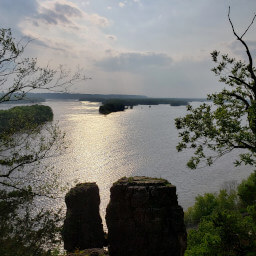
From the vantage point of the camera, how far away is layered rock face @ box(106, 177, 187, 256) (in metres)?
26.3

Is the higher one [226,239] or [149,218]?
[226,239]

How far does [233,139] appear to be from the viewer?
2158cm

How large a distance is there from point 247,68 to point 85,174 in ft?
193

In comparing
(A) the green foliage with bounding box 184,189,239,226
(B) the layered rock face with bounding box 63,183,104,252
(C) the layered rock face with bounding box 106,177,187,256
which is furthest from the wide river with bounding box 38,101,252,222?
(C) the layered rock face with bounding box 106,177,187,256

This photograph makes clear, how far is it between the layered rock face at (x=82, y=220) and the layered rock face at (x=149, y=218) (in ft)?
39.3

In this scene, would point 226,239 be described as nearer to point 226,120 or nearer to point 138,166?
point 226,120

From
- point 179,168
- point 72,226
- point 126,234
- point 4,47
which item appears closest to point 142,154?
point 179,168

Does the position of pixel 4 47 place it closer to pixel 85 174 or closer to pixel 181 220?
pixel 181 220

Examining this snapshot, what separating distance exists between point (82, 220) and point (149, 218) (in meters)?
16.3

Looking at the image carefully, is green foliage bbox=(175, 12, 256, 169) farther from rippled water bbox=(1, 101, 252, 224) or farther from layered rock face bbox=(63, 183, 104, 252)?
rippled water bbox=(1, 101, 252, 224)

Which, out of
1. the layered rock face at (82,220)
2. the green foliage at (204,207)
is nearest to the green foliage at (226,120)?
the layered rock face at (82,220)

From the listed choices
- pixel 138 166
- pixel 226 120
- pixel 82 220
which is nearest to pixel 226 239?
pixel 226 120

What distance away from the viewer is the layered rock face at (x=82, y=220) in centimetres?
3884

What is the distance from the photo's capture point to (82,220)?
129ft
